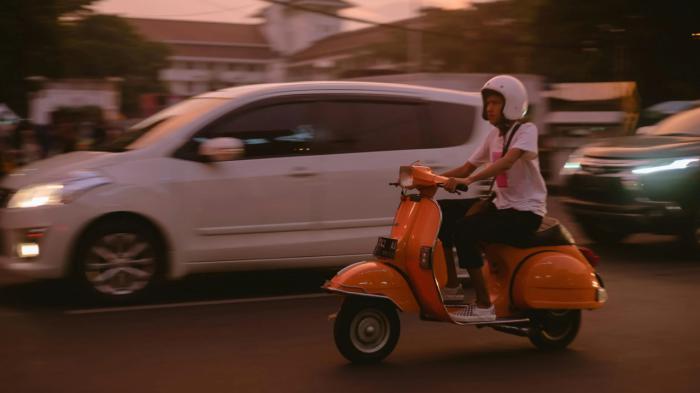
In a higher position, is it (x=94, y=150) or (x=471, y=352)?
(x=94, y=150)

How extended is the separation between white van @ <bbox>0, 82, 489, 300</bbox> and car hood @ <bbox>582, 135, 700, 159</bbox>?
230cm

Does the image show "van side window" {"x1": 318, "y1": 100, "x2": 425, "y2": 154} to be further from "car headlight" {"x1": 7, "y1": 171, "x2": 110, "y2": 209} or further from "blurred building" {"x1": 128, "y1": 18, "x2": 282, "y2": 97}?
"blurred building" {"x1": 128, "y1": 18, "x2": 282, "y2": 97}

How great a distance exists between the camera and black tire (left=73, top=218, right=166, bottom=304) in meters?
7.21

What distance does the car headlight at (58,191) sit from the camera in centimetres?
712

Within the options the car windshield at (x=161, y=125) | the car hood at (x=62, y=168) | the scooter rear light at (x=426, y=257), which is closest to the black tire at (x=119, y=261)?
the car hood at (x=62, y=168)

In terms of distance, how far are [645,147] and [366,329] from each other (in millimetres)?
5577

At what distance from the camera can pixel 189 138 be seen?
754 centimetres

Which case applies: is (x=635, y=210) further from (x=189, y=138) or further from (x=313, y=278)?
(x=189, y=138)

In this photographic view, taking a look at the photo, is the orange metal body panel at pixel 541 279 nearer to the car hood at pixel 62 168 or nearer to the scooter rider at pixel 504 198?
the scooter rider at pixel 504 198

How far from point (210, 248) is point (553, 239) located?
2.90 meters

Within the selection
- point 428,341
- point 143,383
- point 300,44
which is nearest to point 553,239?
point 428,341

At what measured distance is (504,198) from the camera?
568 cm

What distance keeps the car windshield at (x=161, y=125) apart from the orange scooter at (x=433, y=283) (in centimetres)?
268

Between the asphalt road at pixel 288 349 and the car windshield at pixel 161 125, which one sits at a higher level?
the car windshield at pixel 161 125
